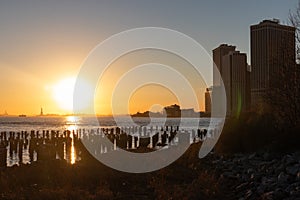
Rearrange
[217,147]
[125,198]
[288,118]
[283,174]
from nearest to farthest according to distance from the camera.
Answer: [283,174]
[125,198]
[288,118]
[217,147]

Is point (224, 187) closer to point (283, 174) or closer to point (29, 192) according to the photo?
point (283, 174)

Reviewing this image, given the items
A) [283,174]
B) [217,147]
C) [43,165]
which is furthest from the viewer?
[217,147]

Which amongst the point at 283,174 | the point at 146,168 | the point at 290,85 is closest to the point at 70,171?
the point at 146,168

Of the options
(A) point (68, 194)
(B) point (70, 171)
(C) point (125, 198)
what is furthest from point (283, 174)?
(B) point (70, 171)

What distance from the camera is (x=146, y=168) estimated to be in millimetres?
24766

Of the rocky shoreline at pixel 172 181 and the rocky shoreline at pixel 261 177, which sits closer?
the rocky shoreline at pixel 261 177

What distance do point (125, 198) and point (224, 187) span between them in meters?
3.56

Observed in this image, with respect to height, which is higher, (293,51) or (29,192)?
(293,51)

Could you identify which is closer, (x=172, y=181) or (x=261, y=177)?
(x=261, y=177)

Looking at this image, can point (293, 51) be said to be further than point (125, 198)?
Yes

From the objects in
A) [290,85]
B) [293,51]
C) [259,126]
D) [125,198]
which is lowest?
[125,198]

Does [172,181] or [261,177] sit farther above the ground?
[261,177]

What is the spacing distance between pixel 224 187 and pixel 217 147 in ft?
45.9

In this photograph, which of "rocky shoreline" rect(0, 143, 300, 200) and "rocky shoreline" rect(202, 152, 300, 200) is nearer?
"rocky shoreline" rect(202, 152, 300, 200)
